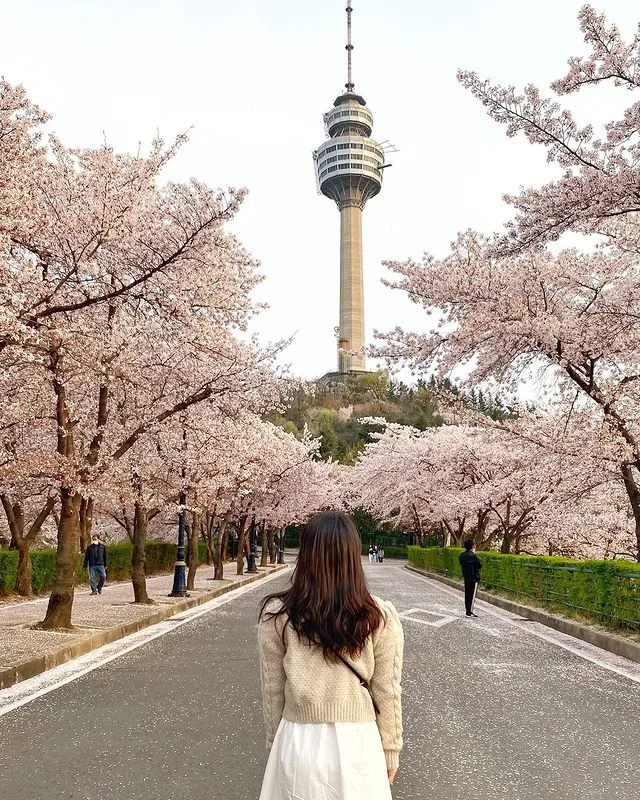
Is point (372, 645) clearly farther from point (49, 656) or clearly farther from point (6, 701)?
point (49, 656)

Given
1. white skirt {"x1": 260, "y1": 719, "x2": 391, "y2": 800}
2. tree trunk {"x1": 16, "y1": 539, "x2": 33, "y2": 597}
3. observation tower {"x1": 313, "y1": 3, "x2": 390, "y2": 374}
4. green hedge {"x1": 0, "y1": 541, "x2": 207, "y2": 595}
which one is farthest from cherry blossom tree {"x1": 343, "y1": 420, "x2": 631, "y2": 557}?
observation tower {"x1": 313, "y1": 3, "x2": 390, "y2": 374}

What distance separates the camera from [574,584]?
610 inches

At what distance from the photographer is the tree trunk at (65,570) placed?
1339cm

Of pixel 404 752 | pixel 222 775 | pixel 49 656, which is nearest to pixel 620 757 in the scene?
pixel 404 752

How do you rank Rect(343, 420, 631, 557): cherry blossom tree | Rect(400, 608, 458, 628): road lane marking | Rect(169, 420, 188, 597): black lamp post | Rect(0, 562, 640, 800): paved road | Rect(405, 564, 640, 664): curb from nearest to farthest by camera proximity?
Rect(0, 562, 640, 800): paved road → Rect(405, 564, 640, 664): curb → Rect(400, 608, 458, 628): road lane marking → Rect(343, 420, 631, 557): cherry blossom tree → Rect(169, 420, 188, 597): black lamp post

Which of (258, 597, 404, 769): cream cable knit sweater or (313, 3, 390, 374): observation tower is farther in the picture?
(313, 3, 390, 374): observation tower

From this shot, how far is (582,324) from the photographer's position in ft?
48.8

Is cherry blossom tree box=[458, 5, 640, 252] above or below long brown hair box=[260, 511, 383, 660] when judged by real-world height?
above

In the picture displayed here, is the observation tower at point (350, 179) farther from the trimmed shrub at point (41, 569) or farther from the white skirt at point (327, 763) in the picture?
the white skirt at point (327, 763)

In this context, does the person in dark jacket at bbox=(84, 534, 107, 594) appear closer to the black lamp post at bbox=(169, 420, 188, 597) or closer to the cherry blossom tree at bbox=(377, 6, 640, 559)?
the black lamp post at bbox=(169, 420, 188, 597)

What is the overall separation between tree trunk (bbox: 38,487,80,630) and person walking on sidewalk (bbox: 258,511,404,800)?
1159cm

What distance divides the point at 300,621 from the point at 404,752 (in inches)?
144

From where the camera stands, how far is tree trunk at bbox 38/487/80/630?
13.4 meters

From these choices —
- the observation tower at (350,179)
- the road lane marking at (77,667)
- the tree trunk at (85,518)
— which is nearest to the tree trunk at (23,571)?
the tree trunk at (85,518)
